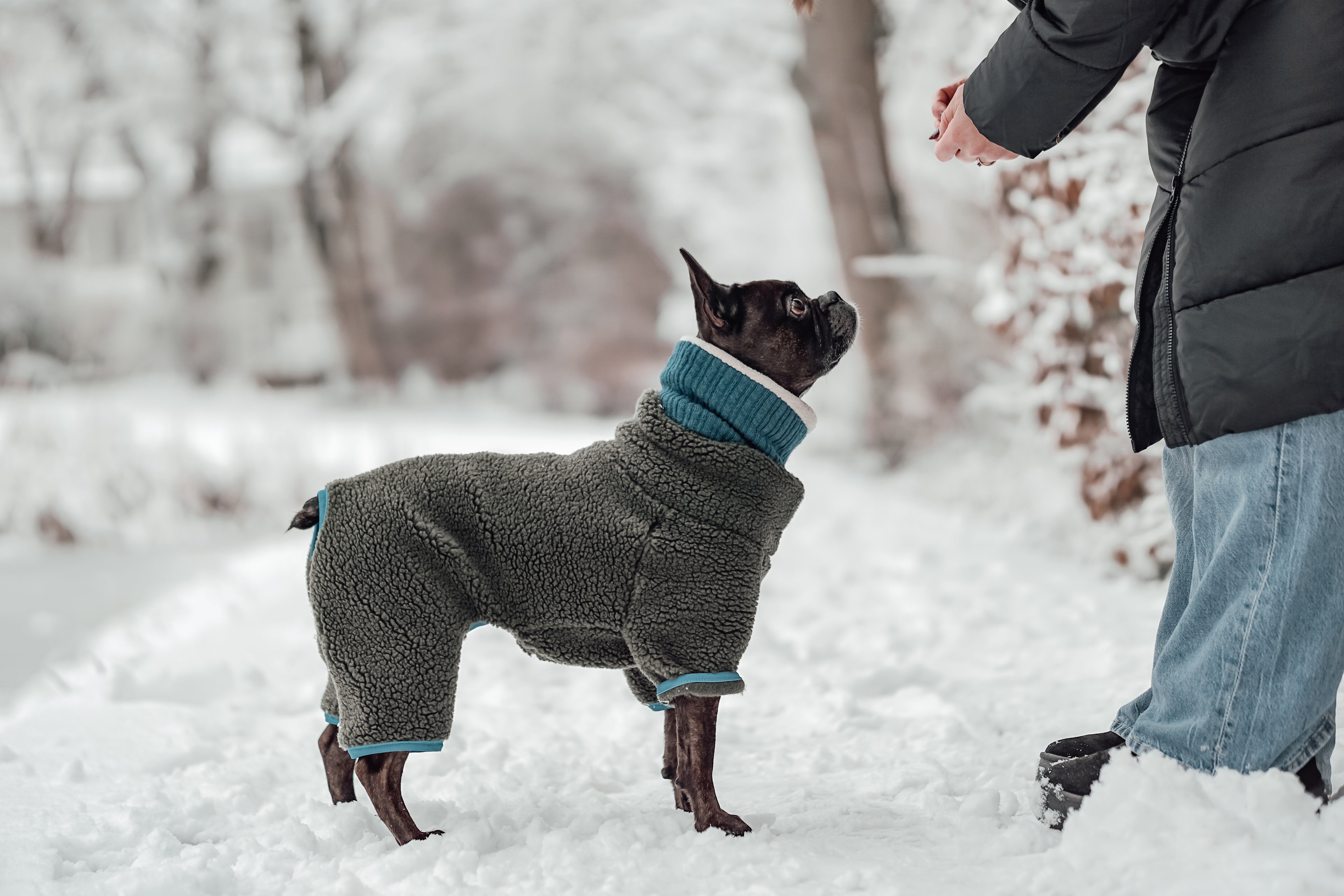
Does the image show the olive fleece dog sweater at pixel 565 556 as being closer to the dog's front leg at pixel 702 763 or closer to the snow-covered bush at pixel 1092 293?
the dog's front leg at pixel 702 763

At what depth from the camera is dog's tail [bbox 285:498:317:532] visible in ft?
7.87

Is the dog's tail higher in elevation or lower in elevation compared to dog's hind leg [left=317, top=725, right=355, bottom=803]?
higher

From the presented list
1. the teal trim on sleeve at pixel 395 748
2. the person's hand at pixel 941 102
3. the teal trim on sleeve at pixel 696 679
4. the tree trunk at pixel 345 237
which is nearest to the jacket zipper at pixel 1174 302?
the person's hand at pixel 941 102

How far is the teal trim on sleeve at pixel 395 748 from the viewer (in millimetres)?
2281

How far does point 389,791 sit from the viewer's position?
92.4 inches

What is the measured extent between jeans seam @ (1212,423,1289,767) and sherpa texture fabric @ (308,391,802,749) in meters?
0.96

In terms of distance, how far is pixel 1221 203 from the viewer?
1880 mm

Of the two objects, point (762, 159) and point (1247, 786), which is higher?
point (762, 159)

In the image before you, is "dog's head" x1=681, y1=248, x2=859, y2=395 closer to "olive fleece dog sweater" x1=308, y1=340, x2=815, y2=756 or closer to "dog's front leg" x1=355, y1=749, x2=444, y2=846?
"olive fleece dog sweater" x1=308, y1=340, x2=815, y2=756

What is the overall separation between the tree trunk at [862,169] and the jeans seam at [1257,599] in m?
6.40

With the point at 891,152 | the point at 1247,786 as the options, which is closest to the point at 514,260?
the point at 891,152

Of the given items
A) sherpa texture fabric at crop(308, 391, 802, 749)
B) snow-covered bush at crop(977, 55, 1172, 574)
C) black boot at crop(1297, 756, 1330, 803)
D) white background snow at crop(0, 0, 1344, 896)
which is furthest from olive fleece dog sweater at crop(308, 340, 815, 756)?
snow-covered bush at crop(977, 55, 1172, 574)

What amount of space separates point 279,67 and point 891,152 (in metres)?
10.00

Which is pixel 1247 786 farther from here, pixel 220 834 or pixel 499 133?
pixel 499 133
